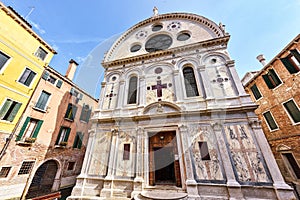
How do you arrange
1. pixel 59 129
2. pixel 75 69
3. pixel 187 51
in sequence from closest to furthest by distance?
pixel 187 51 → pixel 59 129 → pixel 75 69

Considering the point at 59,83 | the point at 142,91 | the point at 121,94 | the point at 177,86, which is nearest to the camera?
the point at 177,86

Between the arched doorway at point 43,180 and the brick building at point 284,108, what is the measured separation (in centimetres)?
1696

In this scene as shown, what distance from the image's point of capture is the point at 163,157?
7430 millimetres

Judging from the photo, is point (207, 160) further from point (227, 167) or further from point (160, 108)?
point (160, 108)

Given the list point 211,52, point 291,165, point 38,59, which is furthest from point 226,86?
point 38,59

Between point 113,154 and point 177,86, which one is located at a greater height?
point 177,86

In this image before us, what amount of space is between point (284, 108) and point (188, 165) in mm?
8802

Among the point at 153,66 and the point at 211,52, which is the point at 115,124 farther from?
the point at 211,52

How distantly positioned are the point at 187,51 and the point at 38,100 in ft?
40.6

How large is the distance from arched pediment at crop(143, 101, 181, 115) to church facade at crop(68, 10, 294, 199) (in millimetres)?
59

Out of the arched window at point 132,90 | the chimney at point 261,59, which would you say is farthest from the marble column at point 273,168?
the chimney at point 261,59

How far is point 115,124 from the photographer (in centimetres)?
823

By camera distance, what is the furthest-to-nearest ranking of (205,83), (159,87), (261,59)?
(261,59)
(159,87)
(205,83)

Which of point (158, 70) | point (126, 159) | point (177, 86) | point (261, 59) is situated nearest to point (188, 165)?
point (126, 159)
